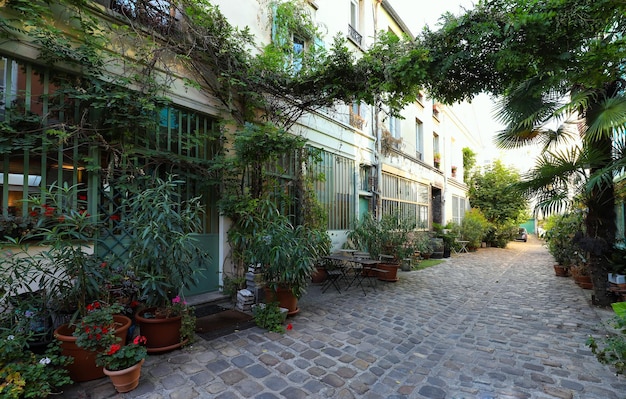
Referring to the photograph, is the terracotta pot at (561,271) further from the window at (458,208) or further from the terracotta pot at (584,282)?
the window at (458,208)

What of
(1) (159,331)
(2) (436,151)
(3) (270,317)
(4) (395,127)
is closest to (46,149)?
(1) (159,331)

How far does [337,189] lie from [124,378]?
6.84 metres

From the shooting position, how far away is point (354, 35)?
9.62m

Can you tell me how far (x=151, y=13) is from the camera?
4.74 meters

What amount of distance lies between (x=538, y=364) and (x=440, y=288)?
3.63 m

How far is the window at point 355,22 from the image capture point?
952 centimetres

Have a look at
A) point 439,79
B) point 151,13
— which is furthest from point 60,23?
point 439,79

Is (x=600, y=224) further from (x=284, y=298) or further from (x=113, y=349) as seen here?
(x=113, y=349)

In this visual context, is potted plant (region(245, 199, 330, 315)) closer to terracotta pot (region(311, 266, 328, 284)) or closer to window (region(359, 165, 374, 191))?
terracotta pot (region(311, 266, 328, 284))

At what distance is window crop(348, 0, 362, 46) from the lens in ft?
31.2

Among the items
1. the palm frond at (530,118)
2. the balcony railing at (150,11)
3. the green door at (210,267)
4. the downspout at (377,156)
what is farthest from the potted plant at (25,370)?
the downspout at (377,156)

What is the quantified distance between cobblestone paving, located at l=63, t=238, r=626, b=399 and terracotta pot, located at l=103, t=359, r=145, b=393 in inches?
3.5

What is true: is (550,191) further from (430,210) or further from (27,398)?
(430,210)

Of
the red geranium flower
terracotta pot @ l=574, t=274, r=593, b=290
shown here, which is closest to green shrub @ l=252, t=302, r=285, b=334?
the red geranium flower
